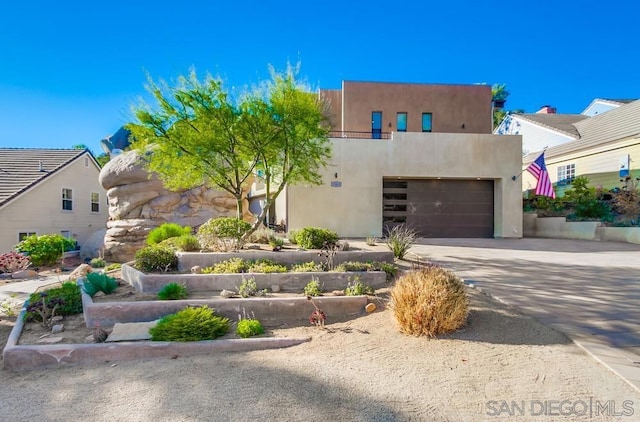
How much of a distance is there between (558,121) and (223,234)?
2419cm

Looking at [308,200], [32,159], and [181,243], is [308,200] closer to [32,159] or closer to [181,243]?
[181,243]

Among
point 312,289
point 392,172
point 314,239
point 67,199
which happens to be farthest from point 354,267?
point 67,199

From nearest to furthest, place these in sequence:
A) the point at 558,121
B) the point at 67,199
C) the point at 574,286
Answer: the point at 574,286
the point at 67,199
the point at 558,121

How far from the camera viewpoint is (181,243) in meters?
6.70

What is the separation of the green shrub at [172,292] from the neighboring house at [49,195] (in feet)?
52.8

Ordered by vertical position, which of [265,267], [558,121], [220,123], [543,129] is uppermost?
[558,121]

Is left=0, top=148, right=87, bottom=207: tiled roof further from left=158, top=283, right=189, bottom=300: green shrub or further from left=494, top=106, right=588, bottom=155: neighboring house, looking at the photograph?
left=494, top=106, right=588, bottom=155: neighboring house

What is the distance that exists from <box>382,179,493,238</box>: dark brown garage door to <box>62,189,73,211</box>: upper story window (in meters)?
17.9

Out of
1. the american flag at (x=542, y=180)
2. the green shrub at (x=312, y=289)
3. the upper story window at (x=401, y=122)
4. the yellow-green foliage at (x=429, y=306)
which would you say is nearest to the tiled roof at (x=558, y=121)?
the american flag at (x=542, y=180)

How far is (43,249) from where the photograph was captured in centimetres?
1177

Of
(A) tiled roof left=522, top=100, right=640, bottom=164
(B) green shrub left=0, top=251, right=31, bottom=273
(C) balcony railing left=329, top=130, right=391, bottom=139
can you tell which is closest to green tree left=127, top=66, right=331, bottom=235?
(B) green shrub left=0, top=251, right=31, bottom=273

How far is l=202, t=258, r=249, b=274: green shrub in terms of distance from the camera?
5.75 meters

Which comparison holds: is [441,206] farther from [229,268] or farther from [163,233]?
[163,233]

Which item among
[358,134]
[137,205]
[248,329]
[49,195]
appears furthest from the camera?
[49,195]
